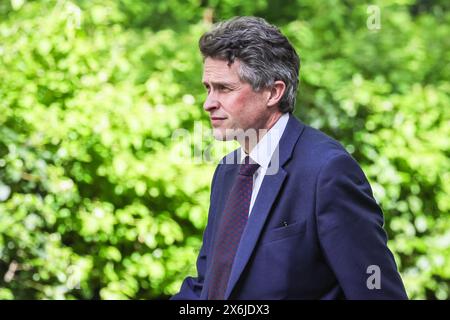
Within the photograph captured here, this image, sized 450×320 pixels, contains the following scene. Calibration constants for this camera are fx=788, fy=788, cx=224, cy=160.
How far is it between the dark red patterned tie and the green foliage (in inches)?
77.0

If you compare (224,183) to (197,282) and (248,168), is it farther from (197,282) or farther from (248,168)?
(197,282)

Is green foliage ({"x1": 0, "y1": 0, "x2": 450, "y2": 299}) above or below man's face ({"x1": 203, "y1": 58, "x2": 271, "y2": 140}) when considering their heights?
below

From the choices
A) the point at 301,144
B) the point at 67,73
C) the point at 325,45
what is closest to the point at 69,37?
the point at 67,73

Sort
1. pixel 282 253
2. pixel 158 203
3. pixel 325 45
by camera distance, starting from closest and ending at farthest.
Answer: pixel 282 253 < pixel 158 203 < pixel 325 45

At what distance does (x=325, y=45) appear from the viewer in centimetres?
543

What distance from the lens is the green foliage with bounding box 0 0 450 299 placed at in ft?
13.1

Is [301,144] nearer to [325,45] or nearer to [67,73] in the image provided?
[67,73]

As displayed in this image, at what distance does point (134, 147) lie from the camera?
4266 mm

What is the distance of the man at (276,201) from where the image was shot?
1913mm

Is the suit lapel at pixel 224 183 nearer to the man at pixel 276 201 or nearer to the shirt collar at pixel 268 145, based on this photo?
the man at pixel 276 201

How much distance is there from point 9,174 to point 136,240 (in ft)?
2.84

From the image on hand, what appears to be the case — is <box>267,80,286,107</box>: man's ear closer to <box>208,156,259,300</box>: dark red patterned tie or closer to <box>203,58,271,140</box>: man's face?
<box>203,58,271,140</box>: man's face

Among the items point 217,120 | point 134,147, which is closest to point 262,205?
point 217,120

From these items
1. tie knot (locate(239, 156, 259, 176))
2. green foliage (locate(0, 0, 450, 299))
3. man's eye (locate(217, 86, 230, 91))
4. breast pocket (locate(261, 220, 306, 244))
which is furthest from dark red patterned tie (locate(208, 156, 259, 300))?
green foliage (locate(0, 0, 450, 299))
